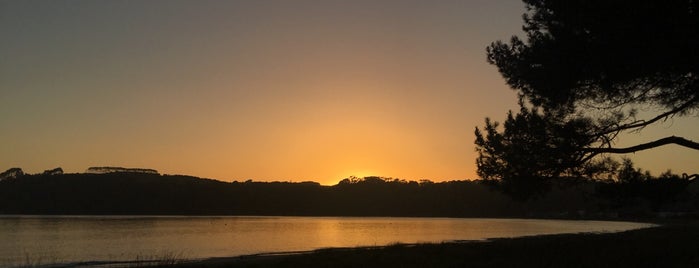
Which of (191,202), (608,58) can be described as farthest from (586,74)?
(191,202)

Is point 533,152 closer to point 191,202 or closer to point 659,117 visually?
point 659,117

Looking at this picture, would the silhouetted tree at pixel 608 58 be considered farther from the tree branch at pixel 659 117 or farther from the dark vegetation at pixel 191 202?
the dark vegetation at pixel 191 202

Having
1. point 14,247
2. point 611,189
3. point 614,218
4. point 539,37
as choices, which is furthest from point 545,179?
point 614,218

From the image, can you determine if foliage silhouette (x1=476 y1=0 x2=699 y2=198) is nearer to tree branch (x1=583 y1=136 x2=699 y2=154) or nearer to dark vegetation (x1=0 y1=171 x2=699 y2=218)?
tree branch (x1=583 y1=136 x2=699 y2=154)

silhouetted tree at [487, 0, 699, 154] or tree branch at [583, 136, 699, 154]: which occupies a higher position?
silhouetted tree at [487, 0, 699, 154]

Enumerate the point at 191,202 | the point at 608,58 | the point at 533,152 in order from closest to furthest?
the point at 608,58 < the point at 533,152 < the point at 191,202

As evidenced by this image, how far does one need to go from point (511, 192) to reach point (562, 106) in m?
3.73

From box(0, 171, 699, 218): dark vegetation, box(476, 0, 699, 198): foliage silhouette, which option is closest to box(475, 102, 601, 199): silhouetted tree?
box(476, 0, 699, 198): foliage silhouette

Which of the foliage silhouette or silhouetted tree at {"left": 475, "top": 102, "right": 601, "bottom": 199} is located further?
silhouetted tree at {"left": 475, "top": 102, "right": 601, "bottom": 199}

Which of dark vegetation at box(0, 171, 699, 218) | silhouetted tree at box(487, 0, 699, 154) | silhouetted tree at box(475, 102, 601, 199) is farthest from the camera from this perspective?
dark vegetation at box(0, 171, 699, 218)

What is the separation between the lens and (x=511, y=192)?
1883cm

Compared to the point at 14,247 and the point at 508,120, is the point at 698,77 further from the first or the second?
the point at 14,247

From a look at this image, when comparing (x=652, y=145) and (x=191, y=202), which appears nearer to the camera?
(x=652, y=145)

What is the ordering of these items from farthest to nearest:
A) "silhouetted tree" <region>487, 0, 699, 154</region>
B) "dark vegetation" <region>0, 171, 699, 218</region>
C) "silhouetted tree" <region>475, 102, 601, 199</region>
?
"dark vegetation" <region>0, 171, 699, 218</region> → "silhouetted tree" <region>475, 102, 601, 199</region> → "silhouetted tree" <region>487, 0, 699, 154</region>
